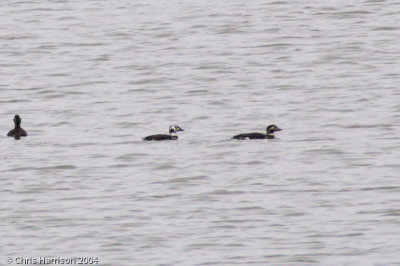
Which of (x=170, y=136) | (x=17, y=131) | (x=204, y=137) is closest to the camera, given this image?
(x=170, y=136)

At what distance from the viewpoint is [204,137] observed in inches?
1149

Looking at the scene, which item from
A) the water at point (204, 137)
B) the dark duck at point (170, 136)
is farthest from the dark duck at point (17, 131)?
the dark duck at point (170, 136)

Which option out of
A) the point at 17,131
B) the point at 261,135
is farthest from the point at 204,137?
the point at 17,131

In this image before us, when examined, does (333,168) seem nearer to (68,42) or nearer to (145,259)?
(145,259)

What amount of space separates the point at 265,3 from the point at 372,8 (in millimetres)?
4236

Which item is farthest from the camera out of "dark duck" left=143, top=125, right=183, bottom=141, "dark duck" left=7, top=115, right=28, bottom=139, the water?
"dark duck" left=7, top=115, right=28, bottom=139

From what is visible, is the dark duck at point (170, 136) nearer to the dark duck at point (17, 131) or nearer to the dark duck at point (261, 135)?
the dark duck at point (261, 135)

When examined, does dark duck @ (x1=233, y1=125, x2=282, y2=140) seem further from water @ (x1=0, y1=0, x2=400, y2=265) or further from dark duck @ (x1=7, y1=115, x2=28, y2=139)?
dark duck @ (x1=7, y1=115, x2=28, y2=139)

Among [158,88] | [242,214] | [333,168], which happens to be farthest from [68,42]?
[242,214]

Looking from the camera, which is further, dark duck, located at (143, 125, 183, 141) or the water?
dark duck, located at (143, 125, 183, 141)

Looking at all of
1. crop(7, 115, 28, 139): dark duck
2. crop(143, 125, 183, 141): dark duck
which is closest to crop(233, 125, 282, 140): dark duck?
crop(143, 125, 183, 141): dark duck

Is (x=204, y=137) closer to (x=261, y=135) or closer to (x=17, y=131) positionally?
(x=261, y=135)

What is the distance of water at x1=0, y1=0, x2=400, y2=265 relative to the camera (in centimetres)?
2062

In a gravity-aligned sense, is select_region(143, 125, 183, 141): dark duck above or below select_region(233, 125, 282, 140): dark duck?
above
